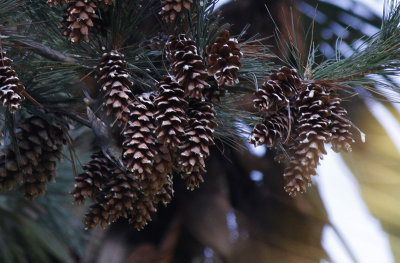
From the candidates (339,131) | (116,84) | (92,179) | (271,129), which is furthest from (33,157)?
(339,131)

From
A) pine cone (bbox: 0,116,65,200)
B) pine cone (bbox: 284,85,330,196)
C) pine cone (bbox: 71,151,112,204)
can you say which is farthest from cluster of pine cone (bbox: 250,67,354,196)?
pine cone (bbox: 0,116,65,200)

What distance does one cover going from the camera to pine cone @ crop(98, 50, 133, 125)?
1.03m

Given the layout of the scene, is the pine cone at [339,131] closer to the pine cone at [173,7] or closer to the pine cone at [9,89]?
the pine cone at [173,7]

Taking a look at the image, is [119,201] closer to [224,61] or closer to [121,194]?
[121,194]

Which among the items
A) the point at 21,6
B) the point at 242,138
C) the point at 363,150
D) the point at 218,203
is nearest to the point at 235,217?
the point at 218,203

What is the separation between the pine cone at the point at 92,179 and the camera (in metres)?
1.11

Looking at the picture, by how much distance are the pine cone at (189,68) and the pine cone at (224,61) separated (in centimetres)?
2

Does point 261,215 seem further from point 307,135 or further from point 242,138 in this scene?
point 307,135

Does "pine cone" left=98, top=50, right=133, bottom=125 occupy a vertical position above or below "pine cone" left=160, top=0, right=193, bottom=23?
below

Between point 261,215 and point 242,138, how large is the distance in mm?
830

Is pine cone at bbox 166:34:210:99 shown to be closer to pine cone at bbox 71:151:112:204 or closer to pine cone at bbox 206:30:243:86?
pine cone at bbox 206:30:243:86

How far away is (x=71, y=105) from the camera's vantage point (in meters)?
1.33

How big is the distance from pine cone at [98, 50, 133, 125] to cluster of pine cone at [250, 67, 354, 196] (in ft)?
0.79

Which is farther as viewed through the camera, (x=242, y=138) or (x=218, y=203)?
(x=218, y=203)
